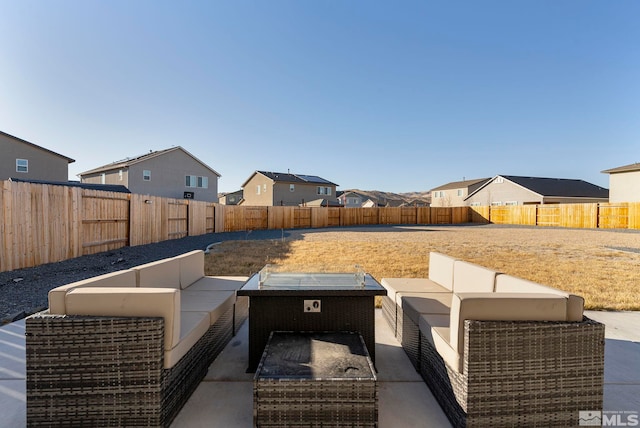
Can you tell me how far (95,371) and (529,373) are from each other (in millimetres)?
2555

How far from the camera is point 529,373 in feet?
5.43

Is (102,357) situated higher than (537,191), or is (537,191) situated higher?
(537,191)

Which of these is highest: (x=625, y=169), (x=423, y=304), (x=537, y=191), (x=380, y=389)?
(x=625, y=169)

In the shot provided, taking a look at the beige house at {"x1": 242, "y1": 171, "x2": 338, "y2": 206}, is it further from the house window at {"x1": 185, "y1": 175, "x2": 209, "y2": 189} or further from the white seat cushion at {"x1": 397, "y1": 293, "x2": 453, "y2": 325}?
the white seat cushion at {"x1": 397, "y1": 293, "x2": 453, "y2": 325}

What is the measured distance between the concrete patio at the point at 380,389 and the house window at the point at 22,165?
65.8 feet

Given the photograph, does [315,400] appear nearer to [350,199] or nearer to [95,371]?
[95,371]

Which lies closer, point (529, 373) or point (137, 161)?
point (529, 373)

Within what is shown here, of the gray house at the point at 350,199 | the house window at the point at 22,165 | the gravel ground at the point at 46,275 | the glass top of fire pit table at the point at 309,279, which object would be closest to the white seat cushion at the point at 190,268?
the glass top of fire pit table at the point at 309,279

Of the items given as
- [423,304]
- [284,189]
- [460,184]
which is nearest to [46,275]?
[423,304]

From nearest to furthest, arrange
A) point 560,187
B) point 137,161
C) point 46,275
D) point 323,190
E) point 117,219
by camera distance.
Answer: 1. point 46,275
2. point 117,219
3. point 137,161
4. point 560,187
5. point 323,190

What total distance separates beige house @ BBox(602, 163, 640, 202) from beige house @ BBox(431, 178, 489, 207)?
1386 cm

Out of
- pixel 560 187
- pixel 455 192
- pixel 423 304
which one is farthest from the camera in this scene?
pixel 455 192

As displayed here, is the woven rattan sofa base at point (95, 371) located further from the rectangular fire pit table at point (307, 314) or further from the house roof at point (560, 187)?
the house roof at point (560, 187)

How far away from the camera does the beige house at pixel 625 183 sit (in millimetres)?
21500
